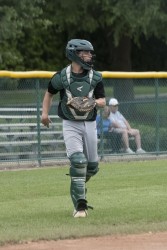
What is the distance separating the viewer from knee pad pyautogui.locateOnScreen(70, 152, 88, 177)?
9508 millimetres

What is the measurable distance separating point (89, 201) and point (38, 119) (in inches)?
246

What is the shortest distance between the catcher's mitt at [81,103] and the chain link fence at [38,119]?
7.45 m

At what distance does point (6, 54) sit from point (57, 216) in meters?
20.1

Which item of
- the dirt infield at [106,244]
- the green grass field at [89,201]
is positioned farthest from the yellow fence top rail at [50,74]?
the dirt infield at [106,244]

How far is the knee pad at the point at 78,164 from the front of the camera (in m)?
9.51

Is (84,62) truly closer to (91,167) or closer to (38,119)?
(91,167)

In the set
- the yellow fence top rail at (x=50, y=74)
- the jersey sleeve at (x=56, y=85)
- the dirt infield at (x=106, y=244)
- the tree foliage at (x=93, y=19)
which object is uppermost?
the jersey sleeve at (x=56, y=85)

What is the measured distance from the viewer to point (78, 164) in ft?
31.2

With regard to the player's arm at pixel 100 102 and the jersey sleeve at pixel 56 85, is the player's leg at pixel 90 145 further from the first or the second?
the jersey sleeve at pixel 56 85

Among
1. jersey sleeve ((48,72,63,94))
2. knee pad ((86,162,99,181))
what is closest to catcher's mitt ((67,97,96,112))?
jersey sleeve ((48,72,63,94))

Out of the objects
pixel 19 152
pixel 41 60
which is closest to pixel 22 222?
pixel 19 152

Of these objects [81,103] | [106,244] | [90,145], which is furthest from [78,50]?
[106,244]

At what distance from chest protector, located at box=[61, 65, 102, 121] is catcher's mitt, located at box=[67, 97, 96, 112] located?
3.3 inches

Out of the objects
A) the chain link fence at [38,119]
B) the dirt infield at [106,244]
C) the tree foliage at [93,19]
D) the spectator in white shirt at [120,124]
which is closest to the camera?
the dirt infield at [106,244]
